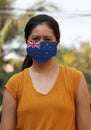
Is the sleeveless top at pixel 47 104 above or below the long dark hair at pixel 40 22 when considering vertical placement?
below

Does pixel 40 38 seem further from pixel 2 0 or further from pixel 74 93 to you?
pixel 2 0

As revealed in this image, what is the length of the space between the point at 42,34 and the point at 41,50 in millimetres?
129

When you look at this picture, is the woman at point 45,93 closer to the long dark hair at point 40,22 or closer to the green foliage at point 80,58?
the long dark hair at point 40,22

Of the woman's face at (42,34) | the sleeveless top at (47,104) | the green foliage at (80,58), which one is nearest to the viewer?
the sleeveless top at (47,104)

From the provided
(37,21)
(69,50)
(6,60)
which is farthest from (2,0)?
(37,21)

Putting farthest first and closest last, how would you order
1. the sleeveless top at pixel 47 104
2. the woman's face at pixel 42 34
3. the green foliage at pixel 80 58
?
the green foliage at pixel 80 58 < the woman's face at pixel 42 34 < the sleeveless top at pixel 47 104

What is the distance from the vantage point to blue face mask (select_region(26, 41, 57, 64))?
251cm

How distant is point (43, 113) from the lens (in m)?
2.37

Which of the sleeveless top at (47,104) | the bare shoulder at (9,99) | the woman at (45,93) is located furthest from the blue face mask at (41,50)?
the bare shoulder at (9,99)

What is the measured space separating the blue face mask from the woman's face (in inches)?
0.8

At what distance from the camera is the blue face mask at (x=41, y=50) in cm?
251

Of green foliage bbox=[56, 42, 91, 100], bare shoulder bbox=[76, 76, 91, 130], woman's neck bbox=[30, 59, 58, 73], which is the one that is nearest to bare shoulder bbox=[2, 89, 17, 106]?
woman's neck bbox=[30, 59, 58, 73]

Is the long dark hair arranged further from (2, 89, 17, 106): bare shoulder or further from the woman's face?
(2, 89, 17, 106): bare shoulder

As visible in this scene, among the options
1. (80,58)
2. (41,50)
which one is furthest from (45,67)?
(80,58)
